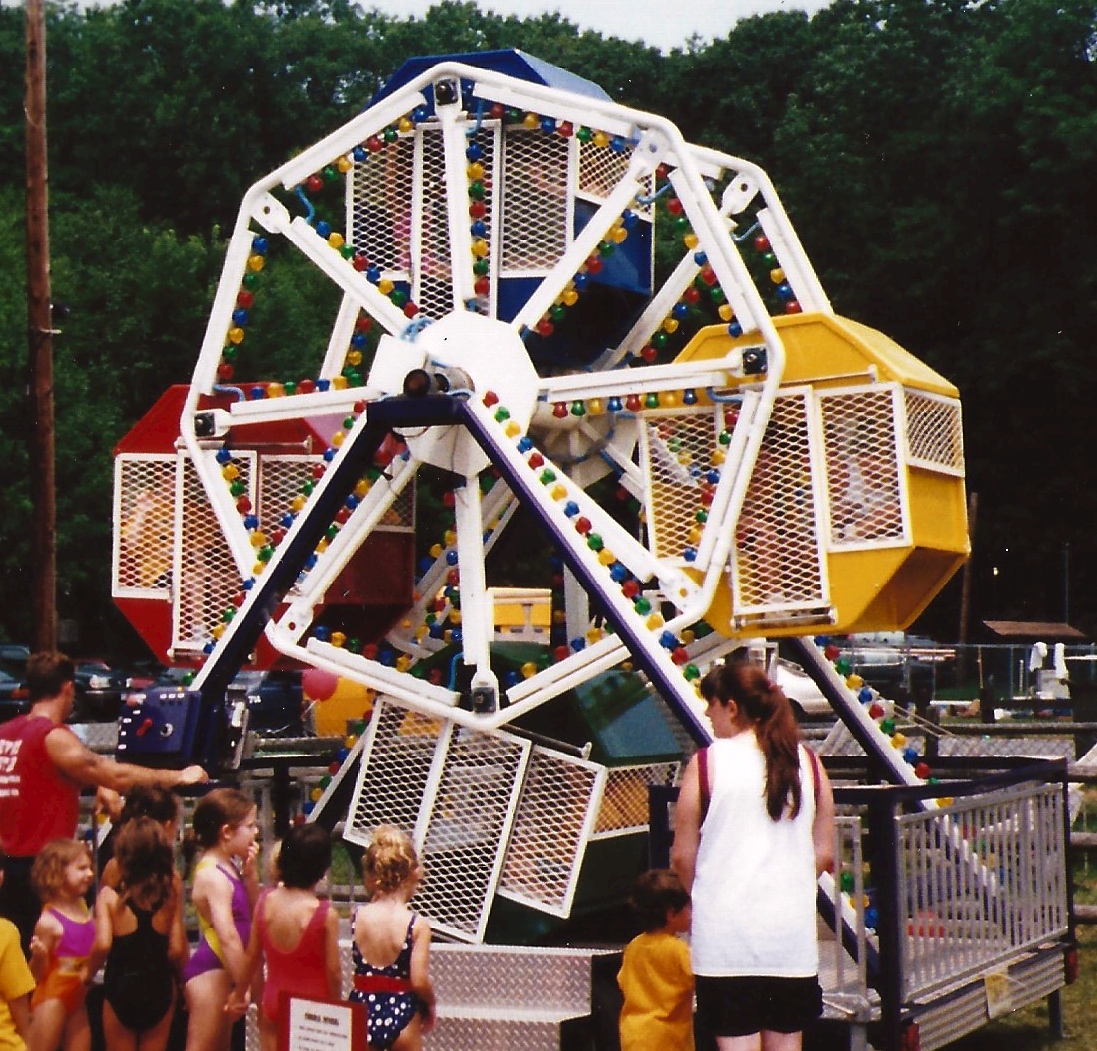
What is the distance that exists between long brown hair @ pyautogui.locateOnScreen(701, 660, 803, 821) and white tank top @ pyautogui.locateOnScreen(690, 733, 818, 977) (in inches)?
1.4

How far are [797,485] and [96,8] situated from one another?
200 ft

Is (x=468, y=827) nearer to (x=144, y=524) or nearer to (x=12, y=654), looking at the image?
(x=144, y=524)

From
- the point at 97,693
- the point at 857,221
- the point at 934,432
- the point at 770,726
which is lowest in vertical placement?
the point at 97,693

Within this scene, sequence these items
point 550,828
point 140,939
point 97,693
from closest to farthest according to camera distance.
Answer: point 140,939, point 550,828, point 97,693

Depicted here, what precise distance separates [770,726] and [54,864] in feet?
8.94

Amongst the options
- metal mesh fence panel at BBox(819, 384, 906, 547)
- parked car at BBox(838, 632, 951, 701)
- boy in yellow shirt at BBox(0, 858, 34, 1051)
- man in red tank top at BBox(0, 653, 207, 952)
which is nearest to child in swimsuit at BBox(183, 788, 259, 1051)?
man in red tank top at BBox(0, 653, 207, 952)

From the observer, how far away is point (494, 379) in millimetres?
9820

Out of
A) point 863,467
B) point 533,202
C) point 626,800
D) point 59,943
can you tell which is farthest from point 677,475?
point 59,943

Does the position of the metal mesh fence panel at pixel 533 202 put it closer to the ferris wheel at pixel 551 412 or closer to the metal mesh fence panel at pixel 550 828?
the ferris wheel at pixel 551 412

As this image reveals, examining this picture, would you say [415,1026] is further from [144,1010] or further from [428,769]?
[428,769]

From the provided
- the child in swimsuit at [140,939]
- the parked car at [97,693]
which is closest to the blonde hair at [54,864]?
the child in swimsuit at [140,939]

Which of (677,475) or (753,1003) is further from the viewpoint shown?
(677,475)

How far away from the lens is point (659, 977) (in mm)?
7320

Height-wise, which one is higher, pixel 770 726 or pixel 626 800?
pixel 770 726
